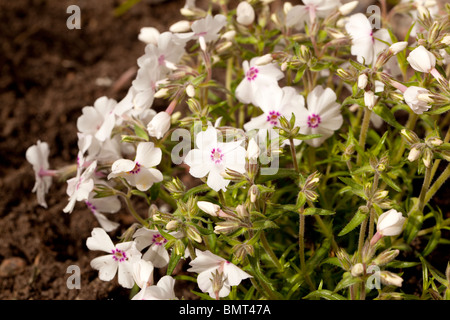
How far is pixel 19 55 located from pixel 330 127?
9.98 feet

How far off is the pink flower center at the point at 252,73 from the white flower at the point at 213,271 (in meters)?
0.87

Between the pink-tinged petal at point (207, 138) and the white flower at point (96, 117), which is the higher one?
the pink-tinged petal at point (207, 138)

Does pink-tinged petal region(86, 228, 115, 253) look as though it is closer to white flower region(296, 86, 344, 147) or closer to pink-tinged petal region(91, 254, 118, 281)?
pink-tinged petal region(91, 254, 118, 281)

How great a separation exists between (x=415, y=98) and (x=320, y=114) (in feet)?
1.55

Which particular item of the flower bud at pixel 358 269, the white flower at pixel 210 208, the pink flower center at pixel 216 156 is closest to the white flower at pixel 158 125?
the pink flower center at pixel 216 156

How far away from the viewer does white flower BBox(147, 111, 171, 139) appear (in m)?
2.39

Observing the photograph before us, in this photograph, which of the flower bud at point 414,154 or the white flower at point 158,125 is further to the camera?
the white flower at point 158,125

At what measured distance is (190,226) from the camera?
2.21m

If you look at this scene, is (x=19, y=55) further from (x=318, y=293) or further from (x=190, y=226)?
(x=318, y=293)

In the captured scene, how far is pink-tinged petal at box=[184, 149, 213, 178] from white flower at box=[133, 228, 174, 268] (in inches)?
13.2

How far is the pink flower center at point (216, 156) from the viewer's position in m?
2.24

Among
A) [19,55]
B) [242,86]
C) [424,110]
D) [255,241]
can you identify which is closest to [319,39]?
[242,86]

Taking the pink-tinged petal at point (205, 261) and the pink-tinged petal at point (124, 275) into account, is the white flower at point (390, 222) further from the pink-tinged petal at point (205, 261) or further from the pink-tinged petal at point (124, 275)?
the pink-tinged petal at point (124, 275)

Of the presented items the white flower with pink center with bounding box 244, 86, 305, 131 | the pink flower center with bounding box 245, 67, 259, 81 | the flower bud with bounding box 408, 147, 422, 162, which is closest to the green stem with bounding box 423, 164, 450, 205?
the flower bud with bounding box 408, 147, 422, 162
